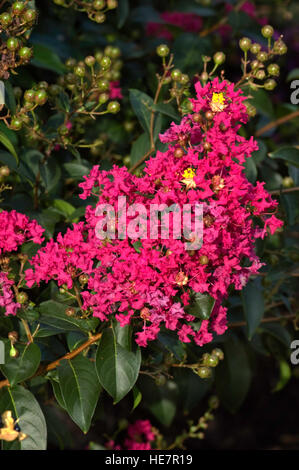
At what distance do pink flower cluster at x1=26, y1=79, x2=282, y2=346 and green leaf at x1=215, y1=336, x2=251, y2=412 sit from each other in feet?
2.77

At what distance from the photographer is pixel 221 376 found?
208 cm

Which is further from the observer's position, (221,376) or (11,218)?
(221,376)

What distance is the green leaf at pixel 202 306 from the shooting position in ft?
3.87

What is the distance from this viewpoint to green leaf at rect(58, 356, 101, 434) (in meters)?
1.21

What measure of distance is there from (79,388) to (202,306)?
289mm

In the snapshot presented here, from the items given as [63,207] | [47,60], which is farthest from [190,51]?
[63,207]

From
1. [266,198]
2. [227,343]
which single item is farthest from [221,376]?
[266,198]

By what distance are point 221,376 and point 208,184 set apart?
3.63 feet

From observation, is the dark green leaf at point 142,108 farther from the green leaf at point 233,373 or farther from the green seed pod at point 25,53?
the green leaf at point 233,373

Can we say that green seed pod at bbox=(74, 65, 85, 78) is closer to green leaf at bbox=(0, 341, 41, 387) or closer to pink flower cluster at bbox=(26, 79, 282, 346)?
pink flower cluster at bbox=(26, 79, 282, 346)

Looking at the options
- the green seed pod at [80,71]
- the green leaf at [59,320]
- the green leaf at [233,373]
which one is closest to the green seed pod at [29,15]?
the green seed pod at [80,71]

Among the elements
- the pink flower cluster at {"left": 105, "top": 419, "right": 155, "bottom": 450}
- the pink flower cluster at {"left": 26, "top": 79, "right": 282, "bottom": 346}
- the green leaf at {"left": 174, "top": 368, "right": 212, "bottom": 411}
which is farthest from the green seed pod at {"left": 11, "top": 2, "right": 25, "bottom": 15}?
the pink flower cluster at {"left": 105, "top": 419, "right": 155, "bottom": 450}

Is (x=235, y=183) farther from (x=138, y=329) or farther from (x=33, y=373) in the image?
(x=33, y=373)
